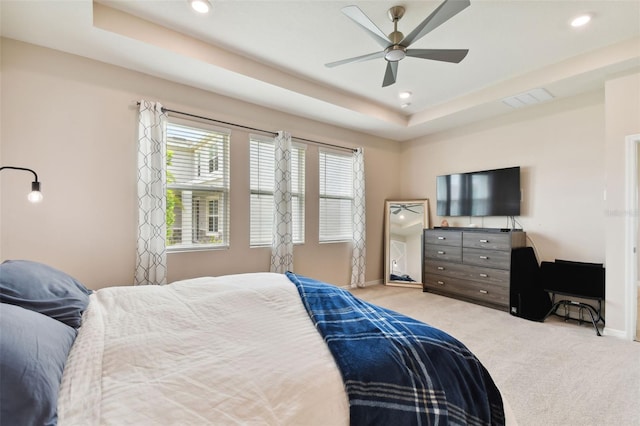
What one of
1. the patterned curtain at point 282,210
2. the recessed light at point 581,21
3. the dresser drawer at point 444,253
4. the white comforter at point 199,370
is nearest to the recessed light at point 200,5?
the patterned curtain at point 282,210

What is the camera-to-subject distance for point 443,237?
4281mm

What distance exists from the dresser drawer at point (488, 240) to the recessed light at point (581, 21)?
217cm

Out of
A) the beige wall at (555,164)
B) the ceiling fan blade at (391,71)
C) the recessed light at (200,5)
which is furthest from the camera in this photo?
the beige wall at (555,164)

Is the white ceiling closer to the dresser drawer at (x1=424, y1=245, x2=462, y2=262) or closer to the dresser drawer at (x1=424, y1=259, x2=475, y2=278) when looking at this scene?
the dresser drawer at (x1=424, y1=245, x2=462, y2=262)

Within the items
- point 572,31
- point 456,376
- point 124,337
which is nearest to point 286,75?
point 572,31

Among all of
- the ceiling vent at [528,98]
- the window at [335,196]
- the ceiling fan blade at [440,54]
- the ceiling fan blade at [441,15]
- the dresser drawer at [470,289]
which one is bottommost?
the dresser drawer at [470,289]

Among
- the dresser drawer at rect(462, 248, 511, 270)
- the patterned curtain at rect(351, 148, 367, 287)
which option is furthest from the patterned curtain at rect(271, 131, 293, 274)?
the dresser drawer at rect(462, 248, 511, 270)

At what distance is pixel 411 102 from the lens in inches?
161

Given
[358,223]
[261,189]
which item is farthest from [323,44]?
[358,223]

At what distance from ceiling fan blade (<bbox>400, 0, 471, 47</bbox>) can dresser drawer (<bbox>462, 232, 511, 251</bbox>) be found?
2689mm

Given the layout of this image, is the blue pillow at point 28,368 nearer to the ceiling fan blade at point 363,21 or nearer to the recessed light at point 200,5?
the ceiling fan blade at point 363,21

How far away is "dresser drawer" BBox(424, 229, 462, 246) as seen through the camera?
13.5 feet

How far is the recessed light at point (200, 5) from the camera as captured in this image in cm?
219

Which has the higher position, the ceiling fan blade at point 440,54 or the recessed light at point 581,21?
the recessed light at point 581,21
